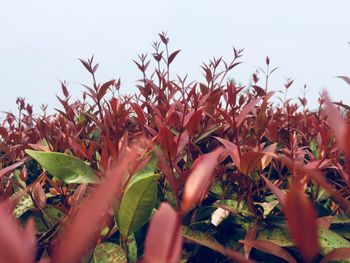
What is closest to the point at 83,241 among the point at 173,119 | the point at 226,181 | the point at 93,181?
the point at 93,181

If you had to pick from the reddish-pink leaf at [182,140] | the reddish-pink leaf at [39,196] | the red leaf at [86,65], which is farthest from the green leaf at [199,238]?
the red leaf at [86,65]

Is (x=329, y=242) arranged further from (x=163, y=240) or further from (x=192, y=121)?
(x=163, y=240)

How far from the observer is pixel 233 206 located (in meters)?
1.20

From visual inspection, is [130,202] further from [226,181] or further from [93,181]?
[226,181]

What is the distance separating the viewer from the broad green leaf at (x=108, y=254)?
97cm

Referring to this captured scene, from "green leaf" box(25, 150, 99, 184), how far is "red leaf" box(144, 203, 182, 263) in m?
0.72

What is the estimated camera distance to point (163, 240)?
327 millimetres

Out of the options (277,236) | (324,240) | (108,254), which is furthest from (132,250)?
(324,240)

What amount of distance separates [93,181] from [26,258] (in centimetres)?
76

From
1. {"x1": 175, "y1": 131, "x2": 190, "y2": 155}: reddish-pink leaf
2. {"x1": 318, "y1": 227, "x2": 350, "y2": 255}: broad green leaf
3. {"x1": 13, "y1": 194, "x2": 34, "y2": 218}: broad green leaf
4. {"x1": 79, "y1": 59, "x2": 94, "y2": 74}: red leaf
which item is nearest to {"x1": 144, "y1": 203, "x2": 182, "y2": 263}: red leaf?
{"x1": 318, "y1": 227, "x2": 350, "y2": 255}: broad green leaf

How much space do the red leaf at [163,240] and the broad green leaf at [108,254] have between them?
25.5 inches

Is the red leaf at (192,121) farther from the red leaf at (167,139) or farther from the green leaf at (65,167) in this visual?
the green leaf at (65,167)

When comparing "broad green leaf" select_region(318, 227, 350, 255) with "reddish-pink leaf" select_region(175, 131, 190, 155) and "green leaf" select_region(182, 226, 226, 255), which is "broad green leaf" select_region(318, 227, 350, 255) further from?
"reddish-pink leaf" select_region(175, 131, 190, 155)

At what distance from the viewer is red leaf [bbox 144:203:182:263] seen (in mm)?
305
